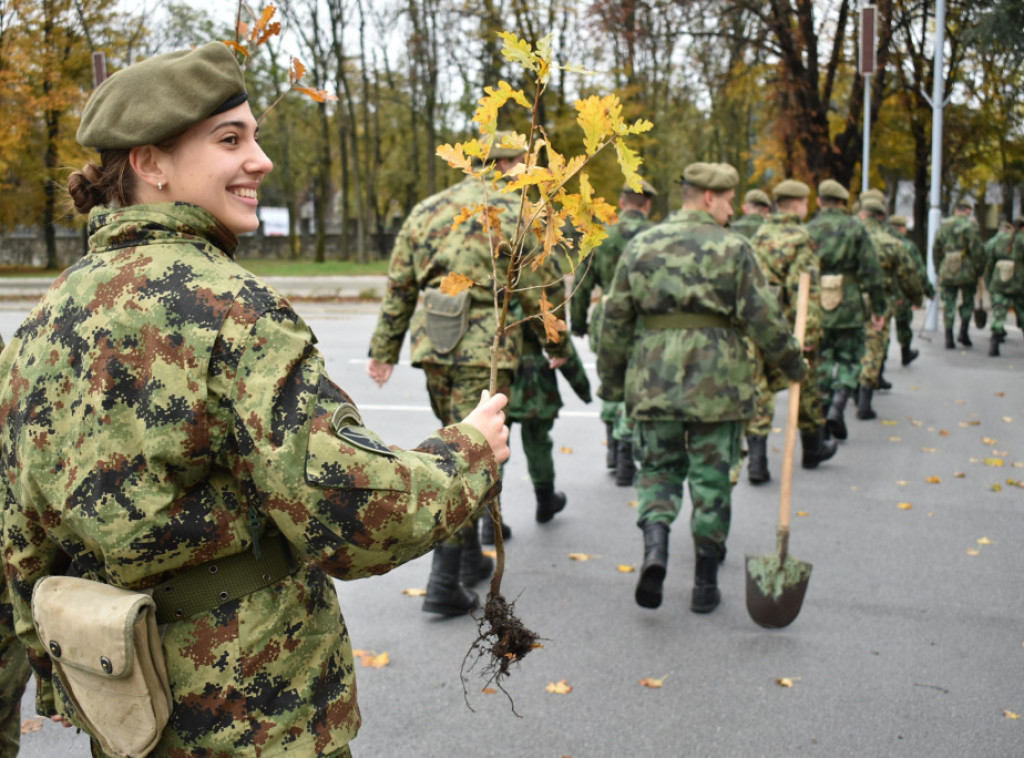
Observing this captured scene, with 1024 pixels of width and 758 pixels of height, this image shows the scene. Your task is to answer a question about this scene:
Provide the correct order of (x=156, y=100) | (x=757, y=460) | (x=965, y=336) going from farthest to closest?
(x=965, y=336), (x=757, y=460), (x=156, y=100)

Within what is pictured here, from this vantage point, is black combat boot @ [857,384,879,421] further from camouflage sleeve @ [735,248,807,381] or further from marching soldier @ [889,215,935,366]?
camouflage sleeve @ [735,248,807,381]

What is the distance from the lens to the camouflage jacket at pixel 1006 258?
14812mm

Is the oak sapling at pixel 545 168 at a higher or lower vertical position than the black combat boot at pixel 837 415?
higher

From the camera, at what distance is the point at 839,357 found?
9430 mm

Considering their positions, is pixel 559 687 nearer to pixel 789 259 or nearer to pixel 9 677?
pixel 9 677

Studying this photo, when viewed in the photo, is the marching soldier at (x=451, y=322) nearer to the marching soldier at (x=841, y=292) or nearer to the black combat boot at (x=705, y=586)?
the black combat boot at (x=705, y=586)

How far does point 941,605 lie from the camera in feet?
17.0

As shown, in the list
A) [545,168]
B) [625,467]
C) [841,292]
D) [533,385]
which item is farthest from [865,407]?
[545,168]

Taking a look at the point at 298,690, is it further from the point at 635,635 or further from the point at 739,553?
the point at 739,553

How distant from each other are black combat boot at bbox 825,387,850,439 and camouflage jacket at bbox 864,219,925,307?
7.57 feet

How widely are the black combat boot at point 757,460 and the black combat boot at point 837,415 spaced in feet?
4.31

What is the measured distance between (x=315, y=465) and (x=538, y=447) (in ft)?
14.7

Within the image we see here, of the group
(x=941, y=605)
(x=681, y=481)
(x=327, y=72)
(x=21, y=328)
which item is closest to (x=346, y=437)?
(x=21, y=328)

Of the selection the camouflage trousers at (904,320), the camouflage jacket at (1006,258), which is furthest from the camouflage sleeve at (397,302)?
the camouflage jacket at (1006,258)
